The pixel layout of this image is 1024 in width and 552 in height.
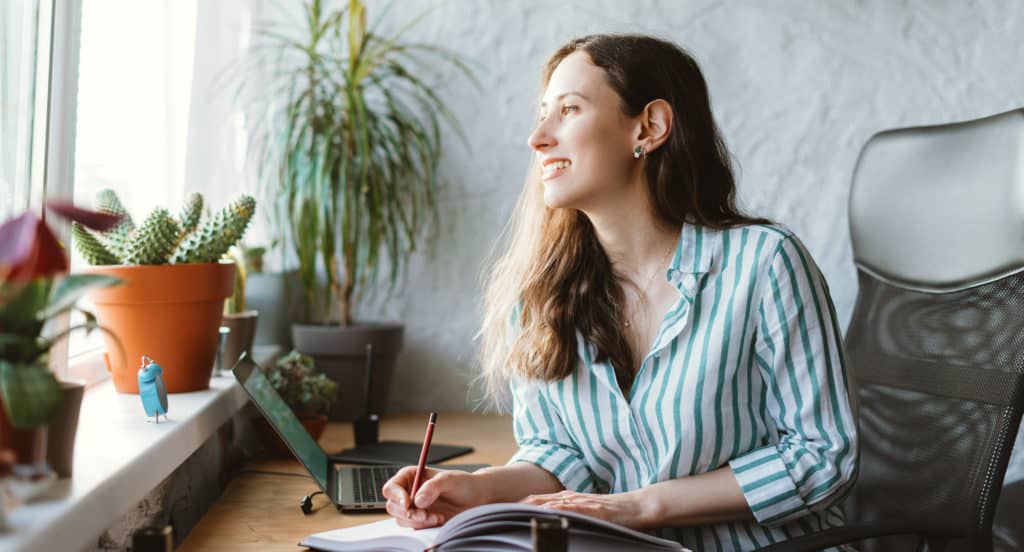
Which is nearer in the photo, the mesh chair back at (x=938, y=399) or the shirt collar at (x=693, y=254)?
the shirt collar at (x=693, y=254)

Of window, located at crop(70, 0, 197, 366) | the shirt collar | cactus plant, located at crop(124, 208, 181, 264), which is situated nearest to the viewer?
the shirt collar

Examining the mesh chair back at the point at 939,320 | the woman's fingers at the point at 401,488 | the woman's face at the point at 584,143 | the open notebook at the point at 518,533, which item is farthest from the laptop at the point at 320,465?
the mesh chair back at the point at 939,320

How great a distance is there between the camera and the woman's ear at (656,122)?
1.52 meters

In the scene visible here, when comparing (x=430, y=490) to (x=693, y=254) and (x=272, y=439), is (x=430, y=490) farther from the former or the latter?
(x=272, y=439)

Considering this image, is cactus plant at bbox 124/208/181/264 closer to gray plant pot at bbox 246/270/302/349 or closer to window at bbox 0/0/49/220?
window at bbox 0/0/49/220

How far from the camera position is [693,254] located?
4.84 ft

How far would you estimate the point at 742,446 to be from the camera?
4.59 feet

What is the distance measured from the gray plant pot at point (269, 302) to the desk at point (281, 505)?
0.35 metres

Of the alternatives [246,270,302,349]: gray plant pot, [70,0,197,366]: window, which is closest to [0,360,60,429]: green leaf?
[70,0,197,366]: window

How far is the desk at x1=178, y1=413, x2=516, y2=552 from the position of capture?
1.36 m

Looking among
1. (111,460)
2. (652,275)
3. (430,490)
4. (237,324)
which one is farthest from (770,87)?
(111,460)

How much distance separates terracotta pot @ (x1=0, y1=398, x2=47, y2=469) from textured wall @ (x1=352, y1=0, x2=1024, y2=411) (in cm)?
172

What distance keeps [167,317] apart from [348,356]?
32.1 inches

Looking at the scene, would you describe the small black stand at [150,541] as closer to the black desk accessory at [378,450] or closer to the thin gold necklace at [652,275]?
the thin gold necklace at [652,275]
